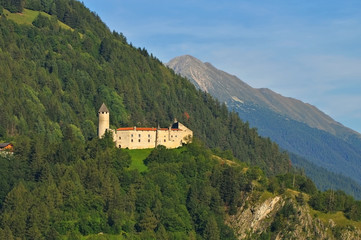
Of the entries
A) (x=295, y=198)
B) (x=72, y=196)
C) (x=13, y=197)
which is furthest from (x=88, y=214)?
Result: (x=295, y=198)

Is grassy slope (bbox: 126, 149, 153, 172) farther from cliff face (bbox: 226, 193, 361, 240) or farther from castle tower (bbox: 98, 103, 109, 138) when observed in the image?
cliff face (bbox: 226, 193, 361, 240)

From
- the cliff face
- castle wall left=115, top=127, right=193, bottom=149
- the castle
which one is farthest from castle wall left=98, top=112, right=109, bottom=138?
the cliff face

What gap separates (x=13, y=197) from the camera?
5566 inches

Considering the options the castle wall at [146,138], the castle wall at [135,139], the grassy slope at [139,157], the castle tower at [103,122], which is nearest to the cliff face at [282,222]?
the grassy slope at [139,157]

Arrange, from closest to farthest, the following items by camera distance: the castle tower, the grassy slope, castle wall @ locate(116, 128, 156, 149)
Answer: the grassy slope, castle wall @ locate(116, 128, 156, 149), the castle tower

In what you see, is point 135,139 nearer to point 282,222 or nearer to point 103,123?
point 103,123

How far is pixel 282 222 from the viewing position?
16038 centimetres

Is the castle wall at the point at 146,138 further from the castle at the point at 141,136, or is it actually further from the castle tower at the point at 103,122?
the castle tower at the point at 103,122

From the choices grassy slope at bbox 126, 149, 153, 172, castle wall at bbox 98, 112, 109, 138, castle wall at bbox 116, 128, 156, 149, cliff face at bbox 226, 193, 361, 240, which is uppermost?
castle wall at bbox 98, 112, 109, 138

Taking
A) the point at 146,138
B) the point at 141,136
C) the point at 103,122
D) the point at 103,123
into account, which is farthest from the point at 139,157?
the point at 103,122

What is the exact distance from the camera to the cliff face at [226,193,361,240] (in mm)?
158625

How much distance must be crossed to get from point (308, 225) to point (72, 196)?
160ft

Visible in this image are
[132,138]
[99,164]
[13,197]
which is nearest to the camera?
[13,197]

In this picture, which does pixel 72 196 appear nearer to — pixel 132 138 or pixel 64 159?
pixel 64 159
